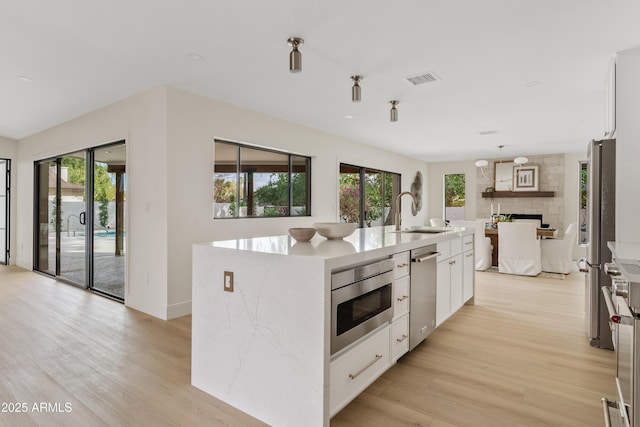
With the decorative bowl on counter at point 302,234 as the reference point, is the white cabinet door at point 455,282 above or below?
below

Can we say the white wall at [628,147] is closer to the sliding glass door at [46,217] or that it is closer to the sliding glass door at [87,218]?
the sliding glass door at [87,218]

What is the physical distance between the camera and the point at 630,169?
2.78 m

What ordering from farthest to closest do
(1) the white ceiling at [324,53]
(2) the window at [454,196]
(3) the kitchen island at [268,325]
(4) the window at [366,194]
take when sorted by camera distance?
(2) the window at [454,196], (4) the window at [366,194], (1) the white ceiling at [324,53], (3) the kitchen island at [268,325]

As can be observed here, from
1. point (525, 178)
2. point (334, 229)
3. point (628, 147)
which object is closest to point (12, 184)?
point (334, 229)

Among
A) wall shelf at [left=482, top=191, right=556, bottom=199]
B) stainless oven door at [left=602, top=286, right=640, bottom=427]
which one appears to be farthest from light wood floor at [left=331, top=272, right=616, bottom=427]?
wall shelf at [left=482, top=191, right=556, bottom=199]

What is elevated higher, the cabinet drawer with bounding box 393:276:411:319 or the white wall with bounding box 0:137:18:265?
the white wall with bounding box 0:137:18:265

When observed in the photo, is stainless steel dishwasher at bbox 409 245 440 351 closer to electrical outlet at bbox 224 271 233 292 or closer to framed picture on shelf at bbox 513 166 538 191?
electrical outlet at bbox 224 271 233 292

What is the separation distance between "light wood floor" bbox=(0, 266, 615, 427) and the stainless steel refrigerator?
9.1 inches

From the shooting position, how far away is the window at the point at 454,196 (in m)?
9.66

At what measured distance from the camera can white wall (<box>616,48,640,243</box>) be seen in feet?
9.04

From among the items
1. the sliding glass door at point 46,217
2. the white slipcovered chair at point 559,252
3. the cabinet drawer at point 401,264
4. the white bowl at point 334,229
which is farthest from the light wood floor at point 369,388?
the white slipcovered chair at point 559,252

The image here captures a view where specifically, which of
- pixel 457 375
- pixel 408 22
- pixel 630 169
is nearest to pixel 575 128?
pixel 630 169

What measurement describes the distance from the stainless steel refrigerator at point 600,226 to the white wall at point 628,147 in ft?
0.18

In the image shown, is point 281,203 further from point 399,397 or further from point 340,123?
point 399,397
